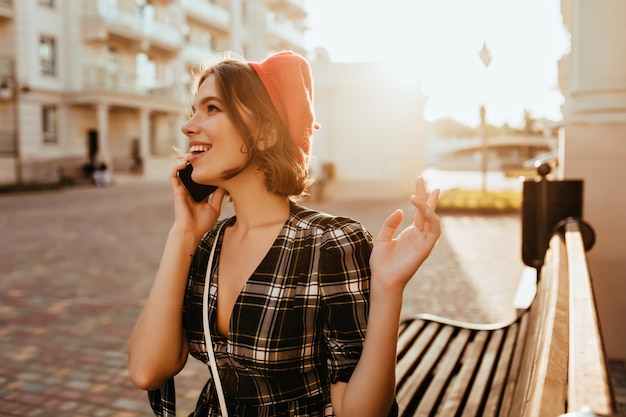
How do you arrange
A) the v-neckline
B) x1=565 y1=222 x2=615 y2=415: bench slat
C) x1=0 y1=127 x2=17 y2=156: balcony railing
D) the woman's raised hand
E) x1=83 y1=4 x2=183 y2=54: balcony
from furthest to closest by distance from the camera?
x1=83 y1=4 x2=183 y2=54: balcony
x1=0 y1=127 x2=17 y2=156: balcony railing
the v-neckline
the woman's raised hand
x1=565 y1=222 x2=615 y2=415: bench slat

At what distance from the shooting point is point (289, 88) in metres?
1.88

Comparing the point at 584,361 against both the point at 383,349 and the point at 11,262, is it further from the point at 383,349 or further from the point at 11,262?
the point at 11,262

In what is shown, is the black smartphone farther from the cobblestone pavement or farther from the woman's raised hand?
the cobblestone pavement

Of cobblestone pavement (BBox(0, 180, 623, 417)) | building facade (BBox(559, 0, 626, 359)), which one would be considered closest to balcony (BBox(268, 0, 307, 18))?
cobblestone pavement (BBox(0, 180, 623, 417))

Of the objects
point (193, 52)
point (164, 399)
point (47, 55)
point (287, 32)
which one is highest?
point (287, 32)

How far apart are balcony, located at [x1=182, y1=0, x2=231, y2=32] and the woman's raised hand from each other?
40963 millimetres

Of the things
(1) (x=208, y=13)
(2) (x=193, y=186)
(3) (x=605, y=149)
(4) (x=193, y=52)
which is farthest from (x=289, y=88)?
(1) (x=208, y=13)

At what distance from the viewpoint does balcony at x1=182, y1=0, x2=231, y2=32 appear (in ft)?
132

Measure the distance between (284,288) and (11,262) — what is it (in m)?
8.42

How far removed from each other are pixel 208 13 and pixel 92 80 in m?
12.3

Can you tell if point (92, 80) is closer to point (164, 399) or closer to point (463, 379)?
point (463, 379)

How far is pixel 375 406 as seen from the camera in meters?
1.60

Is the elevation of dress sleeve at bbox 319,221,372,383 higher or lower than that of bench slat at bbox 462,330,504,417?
higher

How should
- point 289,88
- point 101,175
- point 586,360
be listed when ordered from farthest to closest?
point 101,175, point 289,88, point 586,360
